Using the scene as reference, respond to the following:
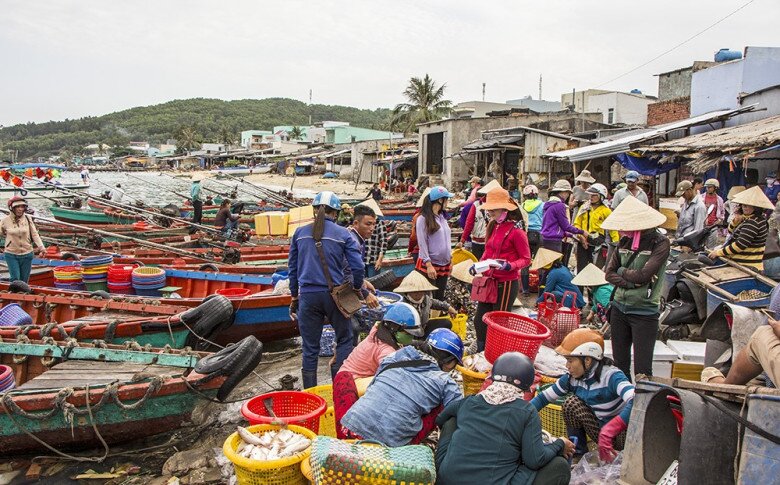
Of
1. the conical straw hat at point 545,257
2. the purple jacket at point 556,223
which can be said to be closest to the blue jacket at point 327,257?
the conical straw hat at point 545,257

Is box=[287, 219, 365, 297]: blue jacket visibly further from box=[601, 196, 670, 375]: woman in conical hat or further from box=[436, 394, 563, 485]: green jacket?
box=[436, 394, 563, 485]: green jacket

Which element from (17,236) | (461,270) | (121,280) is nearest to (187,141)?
(17,236)

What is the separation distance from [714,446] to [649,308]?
186 cm

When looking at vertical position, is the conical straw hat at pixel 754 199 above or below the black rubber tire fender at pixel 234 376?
above

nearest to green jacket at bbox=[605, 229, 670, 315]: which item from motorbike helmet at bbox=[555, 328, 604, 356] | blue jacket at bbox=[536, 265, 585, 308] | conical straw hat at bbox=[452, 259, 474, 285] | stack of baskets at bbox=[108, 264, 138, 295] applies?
motorbike helmet at bbox=[555, 328, 604, 356]

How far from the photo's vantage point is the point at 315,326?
212 inches

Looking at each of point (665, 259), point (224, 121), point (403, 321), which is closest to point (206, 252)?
point (403, 321)

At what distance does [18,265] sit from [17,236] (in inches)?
21.1

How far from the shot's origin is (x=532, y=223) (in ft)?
31.4

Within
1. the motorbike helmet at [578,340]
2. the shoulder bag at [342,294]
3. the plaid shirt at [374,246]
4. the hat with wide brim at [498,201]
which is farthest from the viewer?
the plaid shirt at [374,246]

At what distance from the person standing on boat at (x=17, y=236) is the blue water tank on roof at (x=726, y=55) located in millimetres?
Result: 19788

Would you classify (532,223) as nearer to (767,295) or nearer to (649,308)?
(767,295)

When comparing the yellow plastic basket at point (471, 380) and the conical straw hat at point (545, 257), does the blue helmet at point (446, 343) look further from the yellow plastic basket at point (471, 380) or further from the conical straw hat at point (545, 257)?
the conical straw hat at point (545, 257)

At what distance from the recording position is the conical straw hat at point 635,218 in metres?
4.68
